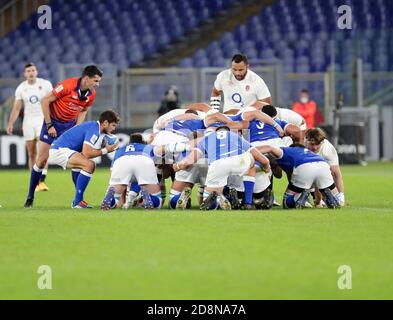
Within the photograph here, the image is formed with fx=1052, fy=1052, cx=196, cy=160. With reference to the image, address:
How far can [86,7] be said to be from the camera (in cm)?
3322

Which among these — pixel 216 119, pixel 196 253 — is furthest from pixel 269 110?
pixel 196 253

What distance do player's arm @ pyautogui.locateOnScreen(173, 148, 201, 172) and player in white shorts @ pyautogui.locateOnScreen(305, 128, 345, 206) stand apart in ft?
4.94

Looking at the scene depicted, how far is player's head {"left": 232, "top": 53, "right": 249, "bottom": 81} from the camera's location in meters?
15.0

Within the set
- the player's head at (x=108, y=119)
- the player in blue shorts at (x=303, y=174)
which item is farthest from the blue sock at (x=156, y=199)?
the player in blue shorts at (x=303, y=174)

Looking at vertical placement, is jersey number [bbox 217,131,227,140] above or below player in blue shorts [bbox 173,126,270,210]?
above

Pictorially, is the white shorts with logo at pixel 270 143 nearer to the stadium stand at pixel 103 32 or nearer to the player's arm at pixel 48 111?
the player's arm at pixel 48 111

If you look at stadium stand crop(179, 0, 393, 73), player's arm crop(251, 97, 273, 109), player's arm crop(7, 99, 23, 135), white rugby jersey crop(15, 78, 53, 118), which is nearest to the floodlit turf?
player's arm crop(251, 97, 273, 109)

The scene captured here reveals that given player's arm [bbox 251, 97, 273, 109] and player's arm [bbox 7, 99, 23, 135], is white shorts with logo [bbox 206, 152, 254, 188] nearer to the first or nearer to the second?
player's arm [bbox 251, 97, 273, 109]

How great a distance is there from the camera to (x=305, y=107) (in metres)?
25.8

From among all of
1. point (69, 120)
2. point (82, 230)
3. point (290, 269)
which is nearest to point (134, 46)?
point (69, 120)

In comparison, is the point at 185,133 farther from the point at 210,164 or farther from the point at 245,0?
the point at 245,0

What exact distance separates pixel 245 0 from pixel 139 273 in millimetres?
27195

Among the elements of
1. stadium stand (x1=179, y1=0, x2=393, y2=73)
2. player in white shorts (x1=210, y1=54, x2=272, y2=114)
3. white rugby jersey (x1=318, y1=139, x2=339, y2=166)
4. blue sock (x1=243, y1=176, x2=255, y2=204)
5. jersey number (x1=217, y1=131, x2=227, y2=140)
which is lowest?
blue sock (x1=243, y1=176, x2=255, y2=204)

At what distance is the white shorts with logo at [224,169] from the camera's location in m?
12.4
